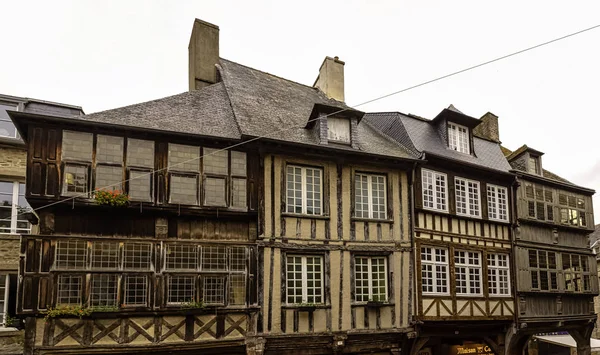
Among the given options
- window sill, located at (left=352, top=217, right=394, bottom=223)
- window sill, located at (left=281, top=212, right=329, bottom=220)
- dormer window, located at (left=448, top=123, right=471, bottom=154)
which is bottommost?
window sill, located at (left=352, top=217, right=394, bottom=223)

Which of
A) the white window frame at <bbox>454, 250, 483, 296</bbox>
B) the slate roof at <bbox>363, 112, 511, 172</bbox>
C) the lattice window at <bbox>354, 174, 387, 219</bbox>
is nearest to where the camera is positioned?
the lattice window at <bbox>354, 174, 387, 219</bbox>

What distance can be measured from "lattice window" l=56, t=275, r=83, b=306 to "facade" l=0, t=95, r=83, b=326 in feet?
12.5

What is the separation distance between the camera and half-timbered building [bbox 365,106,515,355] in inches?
602

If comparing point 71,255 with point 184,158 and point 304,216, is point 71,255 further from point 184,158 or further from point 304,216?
point 304,216

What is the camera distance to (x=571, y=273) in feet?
63.3

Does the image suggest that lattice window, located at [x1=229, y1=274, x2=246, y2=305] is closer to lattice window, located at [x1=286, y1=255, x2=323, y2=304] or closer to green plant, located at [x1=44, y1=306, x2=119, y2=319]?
lattice window, located at [x1=286, y1=255, x2=323, y2=304]

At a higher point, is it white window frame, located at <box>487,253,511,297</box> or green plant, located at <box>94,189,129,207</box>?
green plant, located at <box>94,189,129,207</box>

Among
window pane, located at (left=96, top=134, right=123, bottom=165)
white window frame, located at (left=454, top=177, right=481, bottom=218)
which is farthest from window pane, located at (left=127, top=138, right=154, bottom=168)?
white window frame, located at (left=454, top=177, right=481, bottom=218)

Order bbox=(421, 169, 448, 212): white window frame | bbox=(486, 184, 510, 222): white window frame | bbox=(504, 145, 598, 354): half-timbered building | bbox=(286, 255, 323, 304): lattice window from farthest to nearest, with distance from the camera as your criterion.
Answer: bbox=(504, 145, 598, 354): half-timbered building, bbox=(486, 184, 510, 222): white window frame, bbox=(421, 169, 448, 212): white window frame, bbox=(286, 255, 323, 304): lattice window

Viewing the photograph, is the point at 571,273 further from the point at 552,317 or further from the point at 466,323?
the point at 466,323

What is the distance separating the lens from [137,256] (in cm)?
1165

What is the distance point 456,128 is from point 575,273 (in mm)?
7090

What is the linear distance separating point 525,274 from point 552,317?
2.04 m

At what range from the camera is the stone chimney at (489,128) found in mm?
20562
